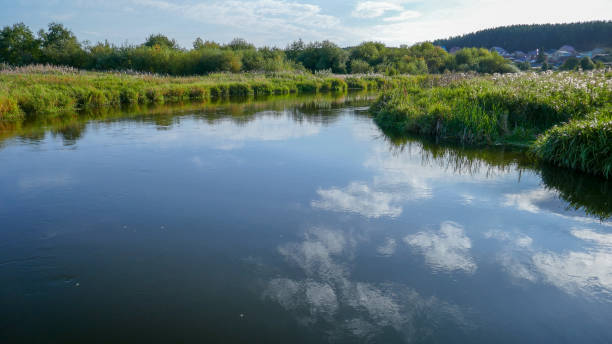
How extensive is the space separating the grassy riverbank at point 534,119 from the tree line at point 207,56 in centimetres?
2454

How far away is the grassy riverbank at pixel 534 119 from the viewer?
7.64 meters

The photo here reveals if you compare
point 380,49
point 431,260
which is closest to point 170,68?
point 431,260

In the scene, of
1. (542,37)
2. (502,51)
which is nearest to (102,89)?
(502,51)

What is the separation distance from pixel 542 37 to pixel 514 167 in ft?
386

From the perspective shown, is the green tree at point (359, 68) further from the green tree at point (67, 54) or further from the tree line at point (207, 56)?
the green tree at point (67, 54)

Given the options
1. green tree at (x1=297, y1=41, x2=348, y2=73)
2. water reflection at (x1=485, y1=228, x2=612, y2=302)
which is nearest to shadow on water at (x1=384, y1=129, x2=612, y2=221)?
water reflection at (x1=485, y1=228, x2=612, y2=302)

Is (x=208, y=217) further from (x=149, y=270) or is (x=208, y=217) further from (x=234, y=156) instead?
(x=234, y=156)

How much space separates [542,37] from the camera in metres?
103

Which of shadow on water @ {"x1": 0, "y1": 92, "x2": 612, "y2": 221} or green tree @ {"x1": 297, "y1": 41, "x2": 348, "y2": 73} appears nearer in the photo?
shadow on water @ {"x1": 0, "y1": 92, "x2": 612, "y2": 221}

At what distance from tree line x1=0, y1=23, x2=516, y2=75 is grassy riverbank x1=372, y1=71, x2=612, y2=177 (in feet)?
80.5

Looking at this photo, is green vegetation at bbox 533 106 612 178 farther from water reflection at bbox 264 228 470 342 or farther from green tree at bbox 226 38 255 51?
green tree at bbox 226 38 255 51

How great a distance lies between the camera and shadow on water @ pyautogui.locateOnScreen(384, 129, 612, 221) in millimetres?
6379

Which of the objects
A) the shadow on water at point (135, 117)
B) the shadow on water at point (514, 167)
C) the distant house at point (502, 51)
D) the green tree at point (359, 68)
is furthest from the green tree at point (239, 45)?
the distant house at point (502, 51)

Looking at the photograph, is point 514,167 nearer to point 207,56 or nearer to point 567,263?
point 567,263
